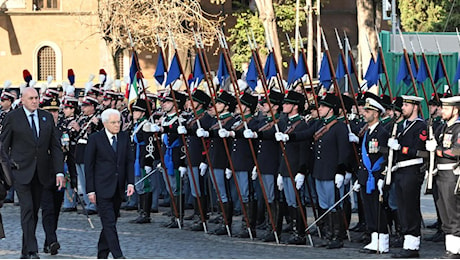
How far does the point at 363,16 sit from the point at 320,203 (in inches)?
682

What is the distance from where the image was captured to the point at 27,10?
50125mm

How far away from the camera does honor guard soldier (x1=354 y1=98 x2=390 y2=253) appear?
13133mm

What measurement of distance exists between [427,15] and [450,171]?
31.4 m

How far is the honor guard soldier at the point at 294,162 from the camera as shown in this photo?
14047mm

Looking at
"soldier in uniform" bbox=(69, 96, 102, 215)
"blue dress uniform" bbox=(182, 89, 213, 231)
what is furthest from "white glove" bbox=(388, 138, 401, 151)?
"soldier in uniform" bbox=(69, 96, 102, 215)

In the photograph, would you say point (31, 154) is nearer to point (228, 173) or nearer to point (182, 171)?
point (228, 173)

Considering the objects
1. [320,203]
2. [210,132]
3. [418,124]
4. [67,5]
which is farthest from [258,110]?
[67,5]

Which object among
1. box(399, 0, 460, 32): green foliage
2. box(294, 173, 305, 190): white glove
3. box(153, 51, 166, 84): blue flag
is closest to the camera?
box(294, 173, 305, 190): white glove

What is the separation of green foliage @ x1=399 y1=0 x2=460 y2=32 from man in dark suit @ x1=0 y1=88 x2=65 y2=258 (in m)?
30.9

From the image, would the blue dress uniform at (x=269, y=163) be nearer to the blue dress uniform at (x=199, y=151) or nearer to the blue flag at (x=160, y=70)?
the blue dress uniform at (x=199, y=151)

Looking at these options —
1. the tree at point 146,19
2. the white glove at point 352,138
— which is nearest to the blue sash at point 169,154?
the white glove at point 352,138

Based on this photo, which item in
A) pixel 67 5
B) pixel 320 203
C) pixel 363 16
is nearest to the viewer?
pixel 320 203

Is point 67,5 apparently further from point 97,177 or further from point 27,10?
point 97,177

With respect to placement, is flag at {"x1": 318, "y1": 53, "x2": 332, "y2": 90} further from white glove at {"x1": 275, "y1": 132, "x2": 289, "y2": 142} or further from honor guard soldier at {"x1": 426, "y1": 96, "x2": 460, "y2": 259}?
honor guard soldier at {"x1": 426, "y1": 96, "x2": 460, "y2": 259}
